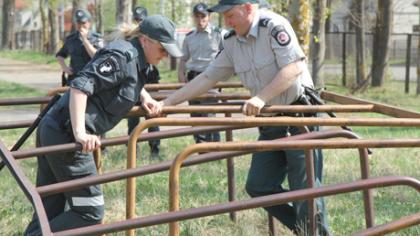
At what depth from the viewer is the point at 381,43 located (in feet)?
64.3

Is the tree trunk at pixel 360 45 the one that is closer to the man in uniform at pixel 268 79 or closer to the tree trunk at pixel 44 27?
the man in uniform at pixel 268 79

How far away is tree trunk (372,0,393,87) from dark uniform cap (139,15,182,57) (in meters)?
15.3

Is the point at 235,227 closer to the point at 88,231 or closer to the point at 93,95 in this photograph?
the point at 93,95

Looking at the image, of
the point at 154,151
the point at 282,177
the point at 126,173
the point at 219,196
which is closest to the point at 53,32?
the point at 154,151

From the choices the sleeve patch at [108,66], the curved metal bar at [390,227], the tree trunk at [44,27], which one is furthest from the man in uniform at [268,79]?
the tree trunk at [44,27]

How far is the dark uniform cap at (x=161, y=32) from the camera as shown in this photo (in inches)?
178

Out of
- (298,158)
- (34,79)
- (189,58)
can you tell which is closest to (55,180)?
(298,158)

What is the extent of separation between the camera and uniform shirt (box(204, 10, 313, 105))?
4.98 meters

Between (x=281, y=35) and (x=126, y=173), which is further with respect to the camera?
(x=281, y=35)

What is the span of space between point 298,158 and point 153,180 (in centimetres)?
260

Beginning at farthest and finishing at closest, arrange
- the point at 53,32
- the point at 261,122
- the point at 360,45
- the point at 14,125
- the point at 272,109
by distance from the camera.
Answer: the point at 53,32 → the point at 360,45 → the point at 14,125 → the point at 272,109 → the point at 261,122

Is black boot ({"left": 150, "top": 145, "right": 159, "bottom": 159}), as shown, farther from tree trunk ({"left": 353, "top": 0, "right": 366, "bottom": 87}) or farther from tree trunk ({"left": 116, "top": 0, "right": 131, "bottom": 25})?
tree trunk ({"left": 353, "top": 0, "right": 366, "bottom": 87})

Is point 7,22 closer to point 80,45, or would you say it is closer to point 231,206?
point 80,45

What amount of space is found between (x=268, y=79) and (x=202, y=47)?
15.0 ft
